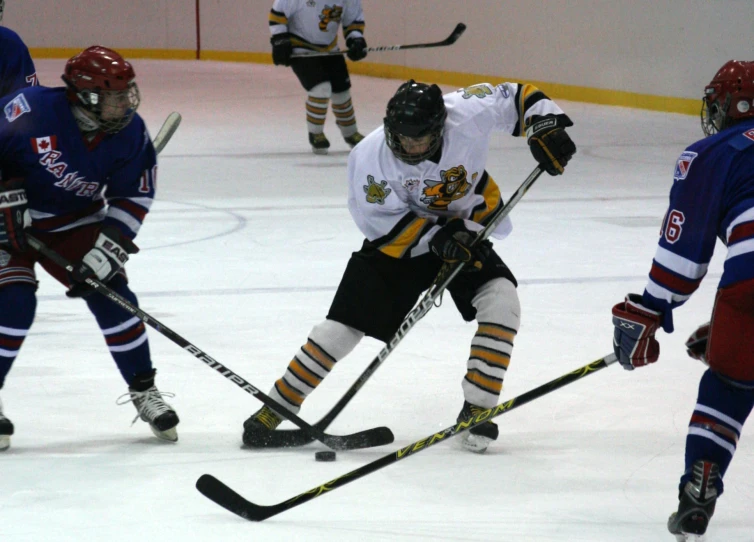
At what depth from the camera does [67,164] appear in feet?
8.34

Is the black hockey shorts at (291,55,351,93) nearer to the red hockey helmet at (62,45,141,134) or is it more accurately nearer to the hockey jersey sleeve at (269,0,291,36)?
the hockey jersey sleeve at (269,0,291,36)

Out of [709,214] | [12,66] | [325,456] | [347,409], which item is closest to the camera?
[709,214]

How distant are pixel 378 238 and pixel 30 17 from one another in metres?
12.2

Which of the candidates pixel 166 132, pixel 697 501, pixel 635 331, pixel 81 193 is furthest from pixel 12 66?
pixel 697 501

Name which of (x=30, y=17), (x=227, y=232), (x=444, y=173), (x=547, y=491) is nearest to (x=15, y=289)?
(x=444, y=173)

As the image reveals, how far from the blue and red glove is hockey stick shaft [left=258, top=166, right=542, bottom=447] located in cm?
62

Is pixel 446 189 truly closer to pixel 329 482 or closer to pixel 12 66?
pixel 329 482

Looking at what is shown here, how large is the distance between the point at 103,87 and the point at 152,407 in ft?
2.45

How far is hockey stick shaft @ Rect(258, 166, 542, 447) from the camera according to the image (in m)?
2.62

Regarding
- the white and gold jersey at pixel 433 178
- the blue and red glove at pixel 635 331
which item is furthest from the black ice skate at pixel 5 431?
the blue and red glove at pixel 635 331

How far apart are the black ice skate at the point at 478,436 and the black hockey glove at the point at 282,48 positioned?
4.82 meters

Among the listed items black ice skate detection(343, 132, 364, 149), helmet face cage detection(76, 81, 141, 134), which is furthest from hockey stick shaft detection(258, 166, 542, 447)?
black ice skate detection(343, 132, 364, 149)

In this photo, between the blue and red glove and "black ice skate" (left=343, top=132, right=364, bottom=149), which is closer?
the blue and red glove

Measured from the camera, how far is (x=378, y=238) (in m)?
2.69
